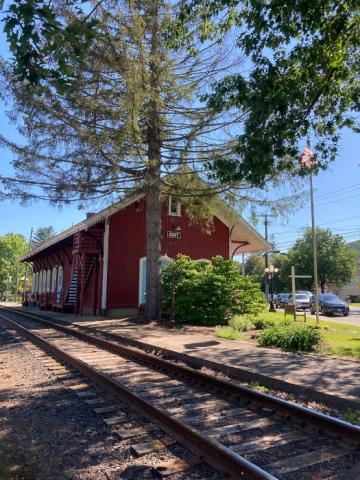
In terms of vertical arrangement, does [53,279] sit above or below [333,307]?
above

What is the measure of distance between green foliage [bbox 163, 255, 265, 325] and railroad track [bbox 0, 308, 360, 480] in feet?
26.3

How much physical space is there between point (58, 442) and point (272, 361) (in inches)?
194

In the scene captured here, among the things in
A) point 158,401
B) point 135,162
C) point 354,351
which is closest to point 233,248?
point 135,162

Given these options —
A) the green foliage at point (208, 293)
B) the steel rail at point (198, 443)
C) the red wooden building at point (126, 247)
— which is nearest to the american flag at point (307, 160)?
the steel rail at point (198, 443)

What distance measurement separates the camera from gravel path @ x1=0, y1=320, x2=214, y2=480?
12.8 ft

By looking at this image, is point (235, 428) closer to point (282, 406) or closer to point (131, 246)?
point (282, 406)

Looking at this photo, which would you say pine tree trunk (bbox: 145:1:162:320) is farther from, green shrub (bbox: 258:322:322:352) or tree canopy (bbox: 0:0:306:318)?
green shrub (bbox: 258:322:322:352)

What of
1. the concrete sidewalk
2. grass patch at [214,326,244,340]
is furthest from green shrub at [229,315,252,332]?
the concrete sidewalk

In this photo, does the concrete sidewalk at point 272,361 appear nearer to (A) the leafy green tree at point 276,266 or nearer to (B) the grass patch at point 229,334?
(B) the grass patch at point 229,334

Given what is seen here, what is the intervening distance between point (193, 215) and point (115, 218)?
4.94 m

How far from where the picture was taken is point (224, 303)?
53.1ft

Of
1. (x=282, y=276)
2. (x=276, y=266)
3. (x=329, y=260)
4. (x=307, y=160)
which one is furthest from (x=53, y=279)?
(x=276, y=266)

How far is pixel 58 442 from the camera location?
15.4 ft

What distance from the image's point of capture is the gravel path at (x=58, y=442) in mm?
3904
